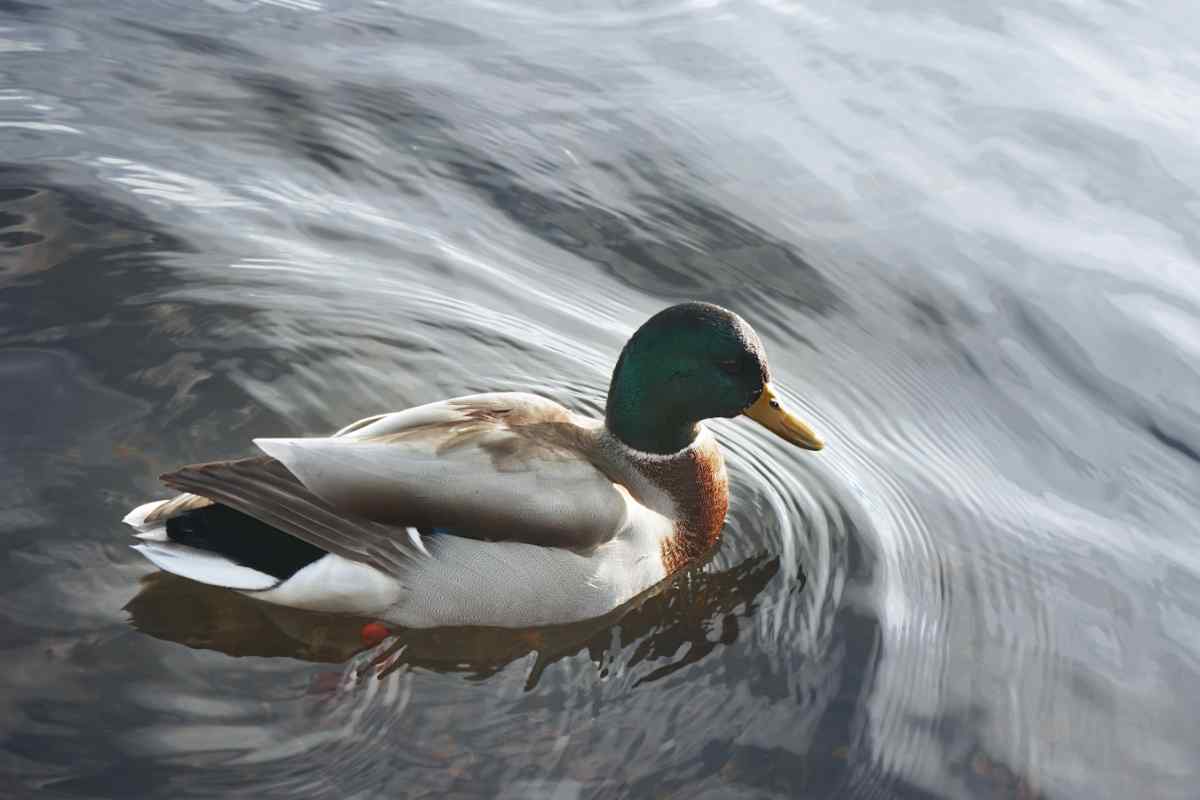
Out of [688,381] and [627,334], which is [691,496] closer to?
[688,381]

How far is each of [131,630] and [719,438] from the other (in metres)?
2.32

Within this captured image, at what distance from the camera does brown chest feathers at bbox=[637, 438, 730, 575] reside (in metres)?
4.79

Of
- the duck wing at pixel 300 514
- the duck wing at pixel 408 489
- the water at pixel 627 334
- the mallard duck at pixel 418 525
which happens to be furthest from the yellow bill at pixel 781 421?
the duck wing at pixel 300 514

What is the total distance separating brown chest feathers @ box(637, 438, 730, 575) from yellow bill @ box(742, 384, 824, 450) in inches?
8.5

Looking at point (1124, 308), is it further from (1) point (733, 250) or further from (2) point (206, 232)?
(2) point (206, 232)

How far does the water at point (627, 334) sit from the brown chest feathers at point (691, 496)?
0.40ft

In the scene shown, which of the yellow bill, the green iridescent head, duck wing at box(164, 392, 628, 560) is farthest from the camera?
the yellow bill

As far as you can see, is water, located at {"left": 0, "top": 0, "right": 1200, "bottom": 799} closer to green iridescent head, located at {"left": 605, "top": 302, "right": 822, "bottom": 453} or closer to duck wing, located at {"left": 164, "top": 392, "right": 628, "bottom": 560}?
duck wing, located at {"left": 164, "top": 392, "right": 628, "bottom": 560}

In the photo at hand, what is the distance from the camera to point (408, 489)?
4211 millimetres

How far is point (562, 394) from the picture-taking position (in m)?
5.53

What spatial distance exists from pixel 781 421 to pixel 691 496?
385mm

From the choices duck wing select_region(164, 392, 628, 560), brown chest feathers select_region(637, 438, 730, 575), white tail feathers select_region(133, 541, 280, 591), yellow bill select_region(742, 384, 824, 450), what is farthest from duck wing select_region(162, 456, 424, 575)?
yellow bill select_region(742, 384, 824, 450)

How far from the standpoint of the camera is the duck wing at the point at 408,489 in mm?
4180

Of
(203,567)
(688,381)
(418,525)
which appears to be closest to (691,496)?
(688,381)
